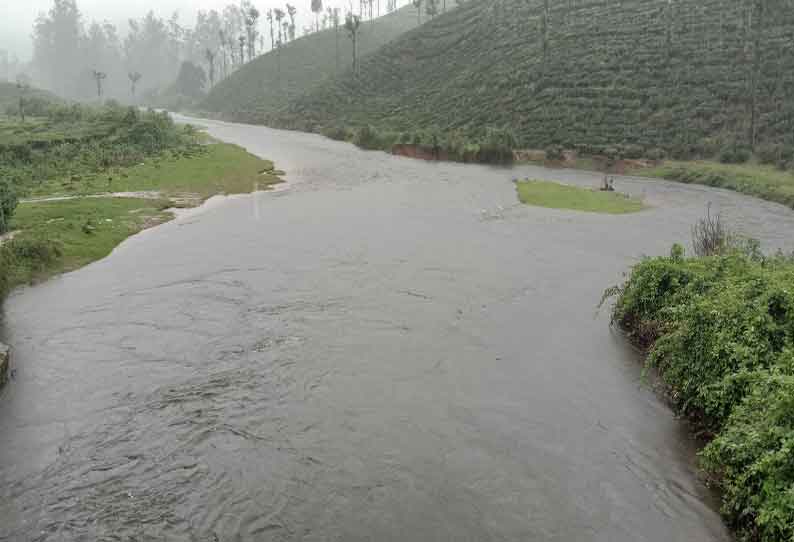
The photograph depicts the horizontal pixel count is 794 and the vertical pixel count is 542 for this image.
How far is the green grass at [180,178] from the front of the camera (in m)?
35.5

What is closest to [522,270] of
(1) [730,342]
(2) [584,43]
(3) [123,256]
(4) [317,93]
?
(1) [730,342]

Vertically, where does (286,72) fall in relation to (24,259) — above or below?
above

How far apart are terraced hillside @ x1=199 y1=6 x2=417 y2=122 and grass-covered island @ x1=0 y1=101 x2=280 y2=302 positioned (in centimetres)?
5682

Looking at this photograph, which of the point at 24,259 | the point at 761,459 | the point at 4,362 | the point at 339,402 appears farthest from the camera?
the point at 24,259

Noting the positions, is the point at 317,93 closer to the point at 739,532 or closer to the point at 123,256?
the point at 123,256

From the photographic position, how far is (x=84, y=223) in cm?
2656

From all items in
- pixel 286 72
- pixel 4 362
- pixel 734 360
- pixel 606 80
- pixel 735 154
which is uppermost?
pixel 286 72

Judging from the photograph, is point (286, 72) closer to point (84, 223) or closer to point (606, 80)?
point (606, 80)

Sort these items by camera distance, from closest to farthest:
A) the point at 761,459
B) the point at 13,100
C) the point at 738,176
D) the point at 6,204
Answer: the point at 761,459 < the point at 6,204 < the point at 738,176 < the point at 13,100

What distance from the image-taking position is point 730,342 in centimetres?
1119

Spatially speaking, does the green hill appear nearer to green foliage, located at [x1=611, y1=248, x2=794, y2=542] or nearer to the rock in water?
the rock in water

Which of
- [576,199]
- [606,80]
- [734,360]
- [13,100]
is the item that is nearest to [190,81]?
[13,100]

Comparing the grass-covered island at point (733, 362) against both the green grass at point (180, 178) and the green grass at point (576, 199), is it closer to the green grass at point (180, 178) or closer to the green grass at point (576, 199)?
the green grass at point (576, 199)

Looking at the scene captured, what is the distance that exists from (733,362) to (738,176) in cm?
3212
